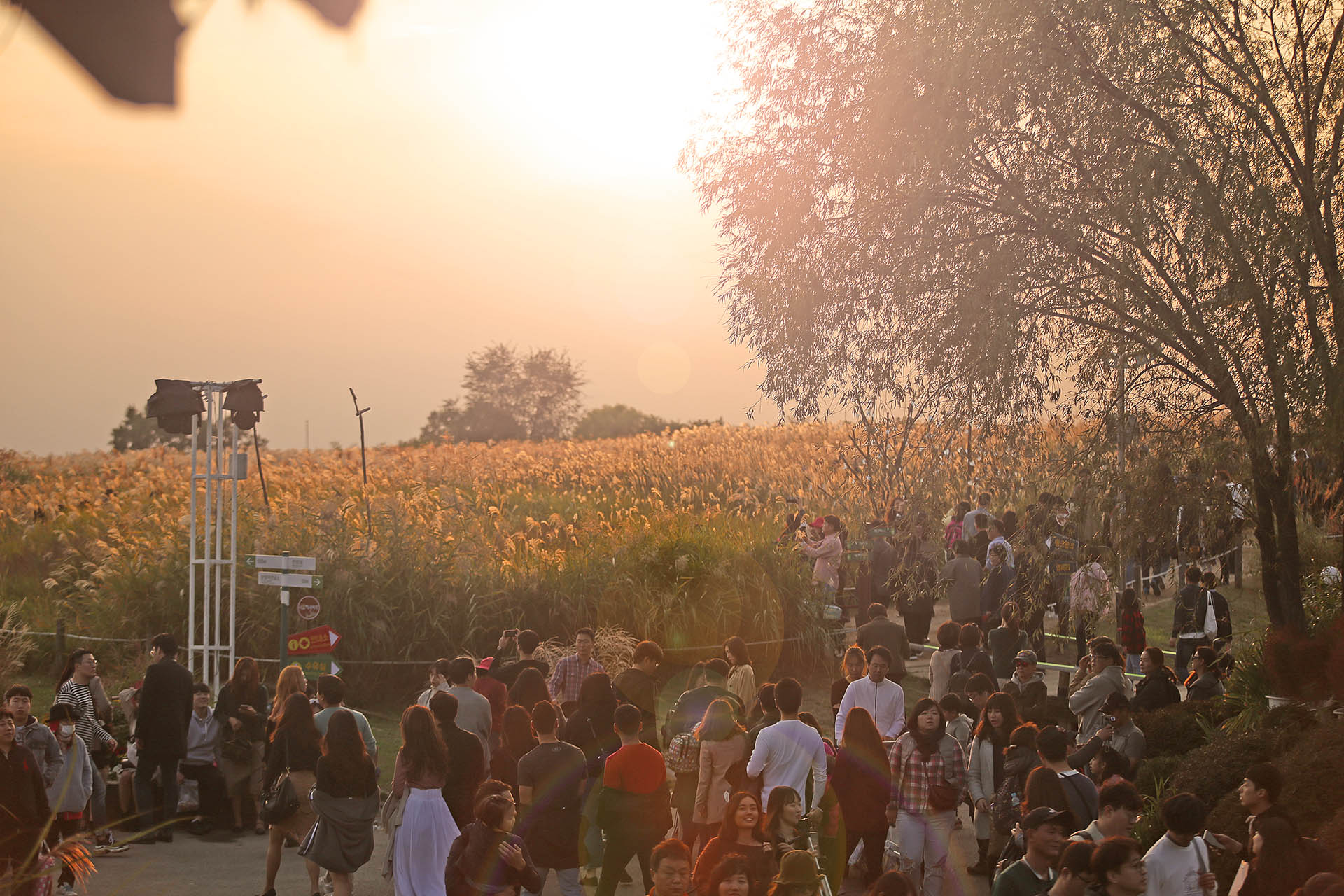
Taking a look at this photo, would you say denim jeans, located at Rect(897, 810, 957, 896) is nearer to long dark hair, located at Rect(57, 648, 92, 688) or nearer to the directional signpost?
the directional signpost

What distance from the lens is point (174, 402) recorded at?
483 inches

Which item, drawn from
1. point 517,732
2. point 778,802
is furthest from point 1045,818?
point 517,732

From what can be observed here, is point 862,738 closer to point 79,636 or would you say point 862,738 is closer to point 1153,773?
point 1153,773

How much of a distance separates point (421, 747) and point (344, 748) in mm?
631

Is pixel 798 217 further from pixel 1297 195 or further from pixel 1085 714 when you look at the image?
pixel 1085 714

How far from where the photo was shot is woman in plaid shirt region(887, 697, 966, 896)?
7.72 meters

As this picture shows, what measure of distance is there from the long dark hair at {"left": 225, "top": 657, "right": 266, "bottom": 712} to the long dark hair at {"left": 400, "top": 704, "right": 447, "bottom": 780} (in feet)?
11.1

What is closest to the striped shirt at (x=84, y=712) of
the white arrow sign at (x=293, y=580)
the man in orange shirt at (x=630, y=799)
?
the white arrow sign at (x=293, y=580)

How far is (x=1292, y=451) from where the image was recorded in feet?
35.0

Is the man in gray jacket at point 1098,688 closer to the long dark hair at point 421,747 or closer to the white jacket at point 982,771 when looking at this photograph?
the white jacket at point 982,771

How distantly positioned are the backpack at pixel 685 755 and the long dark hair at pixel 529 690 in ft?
4.01

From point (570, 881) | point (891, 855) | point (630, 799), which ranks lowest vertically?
point (891, 855)

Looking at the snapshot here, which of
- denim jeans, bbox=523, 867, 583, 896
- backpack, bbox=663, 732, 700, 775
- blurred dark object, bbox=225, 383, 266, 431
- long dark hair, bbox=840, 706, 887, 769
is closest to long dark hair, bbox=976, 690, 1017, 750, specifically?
long dark hair, bbox=840, 706, 887, 769

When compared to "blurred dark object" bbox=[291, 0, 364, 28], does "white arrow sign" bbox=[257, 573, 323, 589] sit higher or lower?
lower
